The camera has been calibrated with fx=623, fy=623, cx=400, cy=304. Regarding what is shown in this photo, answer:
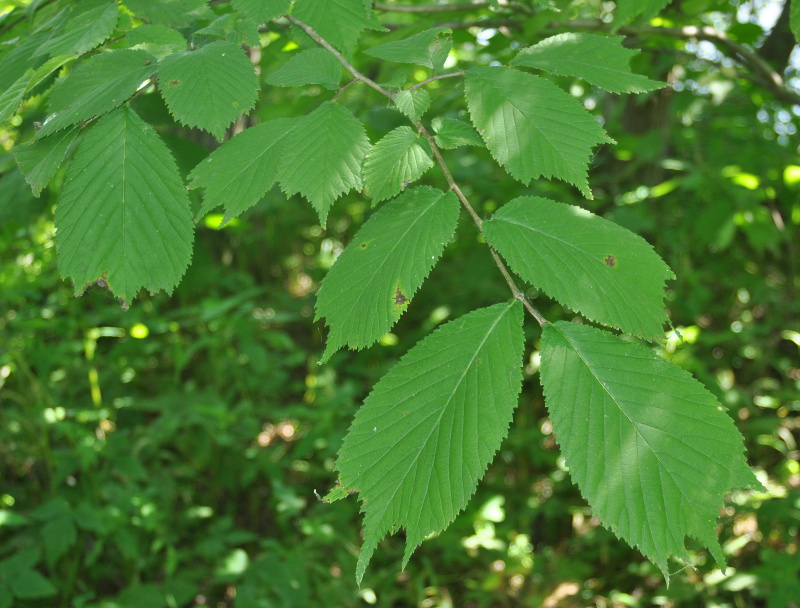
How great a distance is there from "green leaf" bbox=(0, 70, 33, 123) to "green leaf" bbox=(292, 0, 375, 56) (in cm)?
39

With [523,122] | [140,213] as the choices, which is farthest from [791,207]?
[140,213]

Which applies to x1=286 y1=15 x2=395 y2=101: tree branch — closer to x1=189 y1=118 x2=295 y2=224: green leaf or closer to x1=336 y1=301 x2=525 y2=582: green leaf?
x1=189 y1=118 x2=295 y2=224: green leaf

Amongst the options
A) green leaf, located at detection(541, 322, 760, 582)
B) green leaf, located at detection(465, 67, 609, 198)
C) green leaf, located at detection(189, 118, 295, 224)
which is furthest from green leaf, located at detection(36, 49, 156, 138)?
green leaf, located at detection(541, 322, 760, 582)

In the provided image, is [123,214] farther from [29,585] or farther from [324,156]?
[29,585]

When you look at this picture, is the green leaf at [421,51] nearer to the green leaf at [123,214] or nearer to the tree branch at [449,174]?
the tree branch at [449,174]

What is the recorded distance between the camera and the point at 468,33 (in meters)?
1.73

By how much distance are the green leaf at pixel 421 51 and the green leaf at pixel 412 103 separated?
50 millimetres

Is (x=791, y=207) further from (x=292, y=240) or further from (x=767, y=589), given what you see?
(x=292, y=240)

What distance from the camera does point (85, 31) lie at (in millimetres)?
901

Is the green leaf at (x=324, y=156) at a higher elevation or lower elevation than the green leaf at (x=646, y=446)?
higher

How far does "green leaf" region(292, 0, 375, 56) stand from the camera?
0.94m

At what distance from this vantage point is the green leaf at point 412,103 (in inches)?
36.5

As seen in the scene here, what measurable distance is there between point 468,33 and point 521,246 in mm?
1114

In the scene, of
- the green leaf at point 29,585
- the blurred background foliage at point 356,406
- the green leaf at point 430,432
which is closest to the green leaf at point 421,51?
the green leaf at point 430,432
